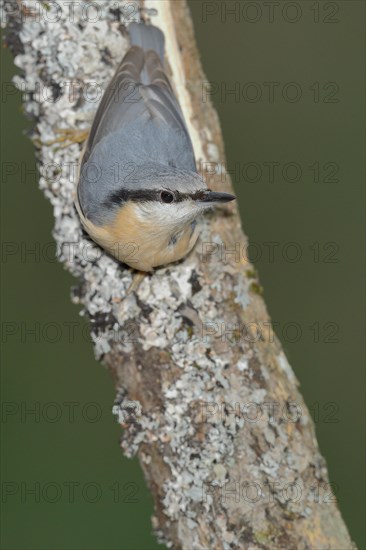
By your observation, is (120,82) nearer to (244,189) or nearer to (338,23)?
(244,189)

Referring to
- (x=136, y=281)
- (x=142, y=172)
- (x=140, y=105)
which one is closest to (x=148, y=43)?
(x=140, y=105)

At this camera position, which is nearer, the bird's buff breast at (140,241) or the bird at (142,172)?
the bird at (142,172)

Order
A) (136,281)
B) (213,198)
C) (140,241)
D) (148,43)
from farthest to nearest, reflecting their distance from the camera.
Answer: (148,43), (136,281), (140,241), (213,198)

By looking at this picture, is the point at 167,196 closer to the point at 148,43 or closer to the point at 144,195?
the point at 144,195

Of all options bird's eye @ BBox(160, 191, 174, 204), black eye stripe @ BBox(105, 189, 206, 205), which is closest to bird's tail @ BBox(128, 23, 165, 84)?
black eye stripe @ BBox(105, 189, 206, 205)

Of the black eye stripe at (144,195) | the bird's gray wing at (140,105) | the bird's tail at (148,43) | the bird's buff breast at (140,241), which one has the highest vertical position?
the bird's tail at (148,43)

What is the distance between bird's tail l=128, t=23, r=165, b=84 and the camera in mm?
2980

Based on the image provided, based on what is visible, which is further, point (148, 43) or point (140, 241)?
point (148, 43)

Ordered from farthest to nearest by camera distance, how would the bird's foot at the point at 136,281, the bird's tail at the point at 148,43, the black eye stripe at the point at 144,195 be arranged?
the bird's tail at the point at 148,43 → the bird's foot at the point at 136,281 → the black eye stripe at the point at 144,195

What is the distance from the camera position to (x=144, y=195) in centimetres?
264

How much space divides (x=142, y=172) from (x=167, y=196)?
0.15 meters

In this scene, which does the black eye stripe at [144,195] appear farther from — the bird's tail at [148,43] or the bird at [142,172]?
the bird's tail at [148,43]

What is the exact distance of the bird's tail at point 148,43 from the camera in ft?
9.78

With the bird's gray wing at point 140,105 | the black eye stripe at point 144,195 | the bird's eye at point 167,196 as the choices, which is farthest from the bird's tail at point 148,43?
the bird's eye at point 167,196
